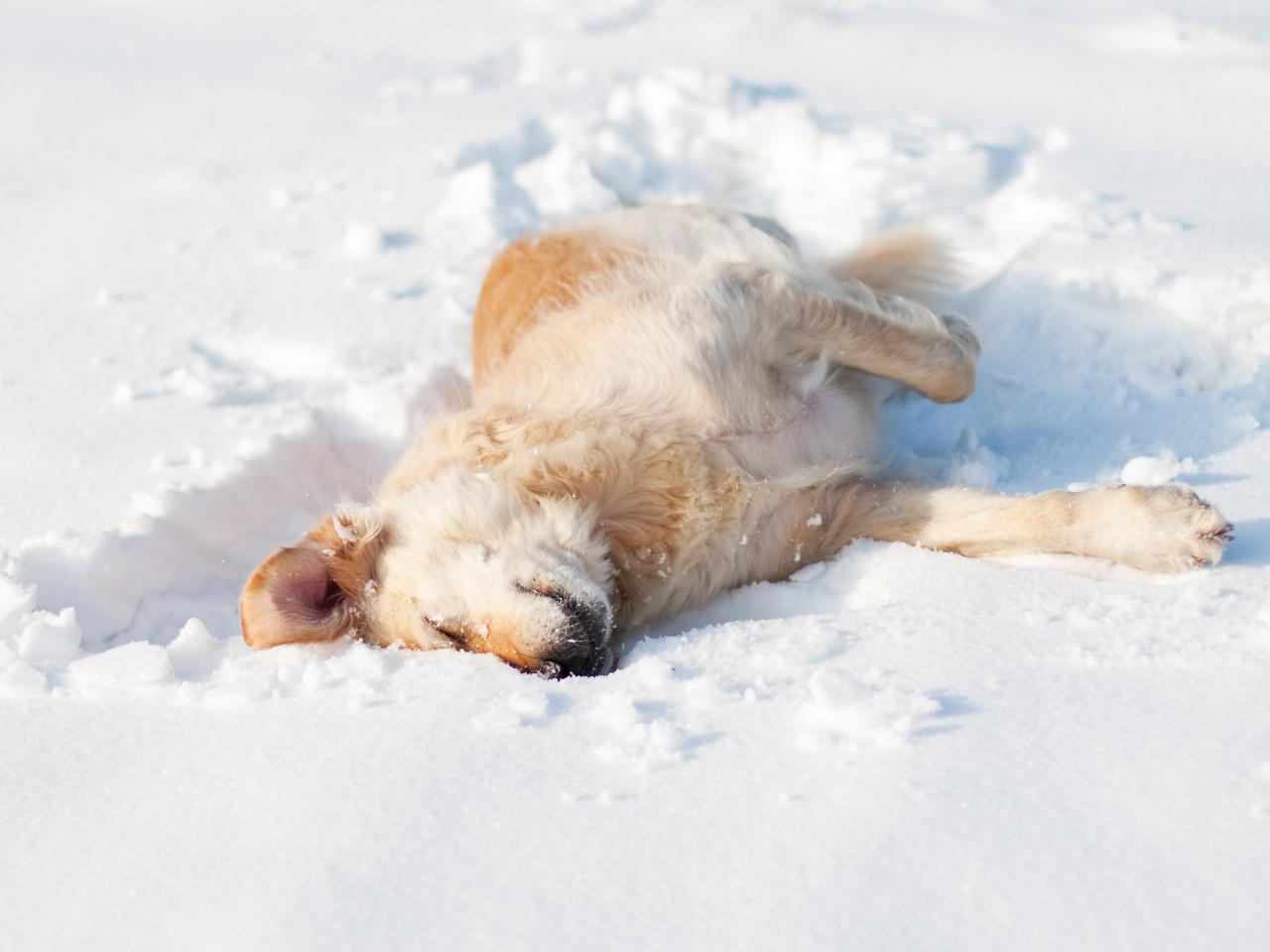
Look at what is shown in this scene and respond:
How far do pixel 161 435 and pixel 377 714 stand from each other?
1724 millimetres

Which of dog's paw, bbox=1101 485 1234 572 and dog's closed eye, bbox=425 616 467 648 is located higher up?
dog's paw, bbox=1101 485 1234 572

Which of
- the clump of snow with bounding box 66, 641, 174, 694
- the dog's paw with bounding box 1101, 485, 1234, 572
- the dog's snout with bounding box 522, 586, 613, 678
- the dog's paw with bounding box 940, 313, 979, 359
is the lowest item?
the dog's snout with bounding box 522, 586, 613, 678

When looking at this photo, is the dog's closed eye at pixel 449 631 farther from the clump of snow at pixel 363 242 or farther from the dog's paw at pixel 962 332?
the clump of snow at pixel 363 242

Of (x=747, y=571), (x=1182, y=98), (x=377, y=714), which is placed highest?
(x=1182, y=98)

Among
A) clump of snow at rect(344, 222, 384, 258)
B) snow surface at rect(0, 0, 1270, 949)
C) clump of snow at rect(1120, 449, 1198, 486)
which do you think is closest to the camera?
snow surface at rect(0, 0, 1270, 949)

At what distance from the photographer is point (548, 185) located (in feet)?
16.1

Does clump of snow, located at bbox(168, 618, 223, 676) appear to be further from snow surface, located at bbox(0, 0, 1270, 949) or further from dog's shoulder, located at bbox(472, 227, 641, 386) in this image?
dog's shoulder, located at bbox(472, 227, 641, 386)

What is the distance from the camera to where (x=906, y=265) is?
156 inches

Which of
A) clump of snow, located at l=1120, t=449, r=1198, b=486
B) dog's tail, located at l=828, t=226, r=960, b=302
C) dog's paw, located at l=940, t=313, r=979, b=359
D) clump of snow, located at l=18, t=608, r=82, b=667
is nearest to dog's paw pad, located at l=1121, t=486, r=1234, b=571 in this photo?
clump of snow, located at l=1120, t=449, r=1198, b=486

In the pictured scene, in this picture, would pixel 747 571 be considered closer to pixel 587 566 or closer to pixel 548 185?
pixel 587 566

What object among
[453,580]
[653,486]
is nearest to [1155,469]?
[653,486]

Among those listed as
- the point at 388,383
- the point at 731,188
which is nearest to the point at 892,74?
the point at 731,188

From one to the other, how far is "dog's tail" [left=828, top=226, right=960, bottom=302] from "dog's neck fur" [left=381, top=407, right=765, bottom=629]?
1.30 m

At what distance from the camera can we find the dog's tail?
3941 mm
